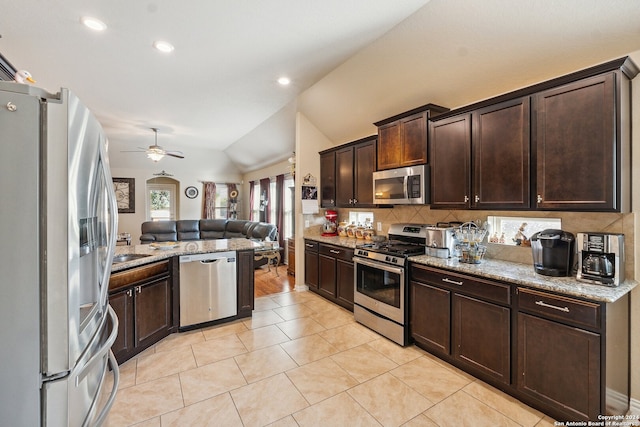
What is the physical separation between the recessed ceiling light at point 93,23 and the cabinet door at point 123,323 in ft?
7.59

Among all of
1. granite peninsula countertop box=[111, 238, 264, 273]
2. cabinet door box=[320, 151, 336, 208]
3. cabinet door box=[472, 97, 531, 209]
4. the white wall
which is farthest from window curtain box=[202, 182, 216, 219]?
cabinet door box=[472, 97, 531, 209]

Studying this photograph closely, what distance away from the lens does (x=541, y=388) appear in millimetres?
1927

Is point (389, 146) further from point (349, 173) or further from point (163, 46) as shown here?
point (163, 46)

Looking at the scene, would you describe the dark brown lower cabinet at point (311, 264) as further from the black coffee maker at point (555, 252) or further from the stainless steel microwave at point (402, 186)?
the black coffee maker at point (555, 252)

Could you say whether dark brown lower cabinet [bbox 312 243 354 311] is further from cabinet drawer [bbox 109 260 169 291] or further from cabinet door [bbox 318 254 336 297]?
cabinet drawer [bbox 109 260 169 291]

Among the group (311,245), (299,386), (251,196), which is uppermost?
(251,196)

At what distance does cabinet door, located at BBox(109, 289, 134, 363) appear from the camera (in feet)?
8.02

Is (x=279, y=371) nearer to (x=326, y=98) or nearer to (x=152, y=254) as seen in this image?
(x=152, y=254)

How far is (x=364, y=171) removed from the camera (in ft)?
13.3

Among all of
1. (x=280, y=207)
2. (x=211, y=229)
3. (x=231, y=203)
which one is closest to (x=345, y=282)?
(x=280, y=207)

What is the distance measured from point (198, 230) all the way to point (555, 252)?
26.5ft

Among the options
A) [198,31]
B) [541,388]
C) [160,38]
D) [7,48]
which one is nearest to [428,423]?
[541,388]

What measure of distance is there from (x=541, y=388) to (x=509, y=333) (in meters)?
0.36

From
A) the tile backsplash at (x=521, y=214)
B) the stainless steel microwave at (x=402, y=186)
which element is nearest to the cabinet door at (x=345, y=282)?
the tile backsplash at (x=521, y=214)
